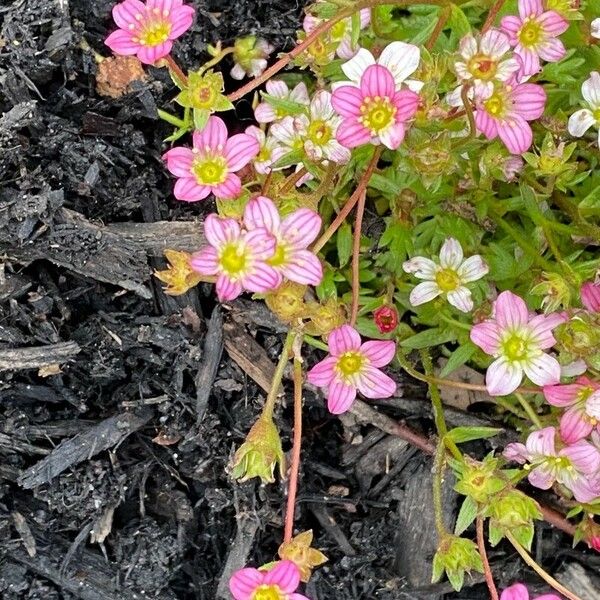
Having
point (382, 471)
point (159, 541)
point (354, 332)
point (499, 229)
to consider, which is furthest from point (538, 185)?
point (159, 541)

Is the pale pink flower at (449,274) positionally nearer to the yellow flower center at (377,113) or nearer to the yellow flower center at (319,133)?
the yellow flower center at (319,133)

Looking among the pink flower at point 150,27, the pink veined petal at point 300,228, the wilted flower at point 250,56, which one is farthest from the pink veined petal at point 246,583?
the wilted flower at point 250,56

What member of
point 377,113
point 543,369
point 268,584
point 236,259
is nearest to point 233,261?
point 236,259

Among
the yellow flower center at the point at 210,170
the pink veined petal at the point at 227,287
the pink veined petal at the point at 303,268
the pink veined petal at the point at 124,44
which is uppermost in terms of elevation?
the pink veined petal at the point at 124,44

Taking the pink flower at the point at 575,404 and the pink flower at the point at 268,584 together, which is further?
the pink flower at the point at 575,404

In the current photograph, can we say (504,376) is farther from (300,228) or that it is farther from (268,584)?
(268,584)

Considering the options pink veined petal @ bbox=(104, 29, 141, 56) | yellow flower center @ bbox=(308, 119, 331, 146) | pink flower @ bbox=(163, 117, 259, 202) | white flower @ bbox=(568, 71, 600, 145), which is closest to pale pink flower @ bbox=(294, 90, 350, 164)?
yellow flower center @ bbox=(308, 119, 331, 146)
